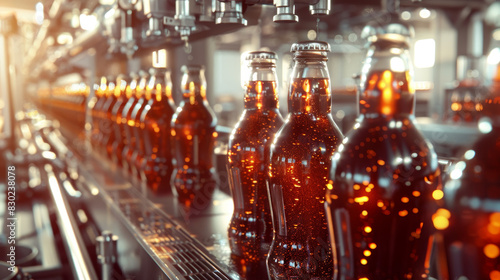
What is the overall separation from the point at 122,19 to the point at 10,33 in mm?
3159

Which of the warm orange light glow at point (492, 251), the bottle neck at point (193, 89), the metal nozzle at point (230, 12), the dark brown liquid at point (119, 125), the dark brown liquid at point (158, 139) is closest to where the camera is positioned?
the warm orange light glow at point (492, 251)

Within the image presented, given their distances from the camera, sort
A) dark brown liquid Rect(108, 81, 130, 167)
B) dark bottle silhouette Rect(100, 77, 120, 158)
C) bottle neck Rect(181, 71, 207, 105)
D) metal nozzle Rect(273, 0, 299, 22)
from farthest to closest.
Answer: dark bottle silhouette Rect(100, 77, 120, 158), dark brown liquid Rect(108, 81, 130, 167), bottle neck Rect(181, 71, 207, 105), metal nozzle Rect(273, 0, 299, 22)

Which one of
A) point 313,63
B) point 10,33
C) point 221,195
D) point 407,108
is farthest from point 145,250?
point 10,33

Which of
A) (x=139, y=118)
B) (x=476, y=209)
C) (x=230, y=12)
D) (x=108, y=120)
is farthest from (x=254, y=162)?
(x=108, y=120)

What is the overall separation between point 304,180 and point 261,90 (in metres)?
0.27

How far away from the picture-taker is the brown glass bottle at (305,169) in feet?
2.44

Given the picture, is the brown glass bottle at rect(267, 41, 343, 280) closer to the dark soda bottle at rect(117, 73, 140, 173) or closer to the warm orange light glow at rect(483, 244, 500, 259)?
the warm orange light glow at rect(483, 244, 500, 259)

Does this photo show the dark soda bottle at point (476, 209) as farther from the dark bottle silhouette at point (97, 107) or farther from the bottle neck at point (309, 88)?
the dark bottle silhouette at point (97, 107)

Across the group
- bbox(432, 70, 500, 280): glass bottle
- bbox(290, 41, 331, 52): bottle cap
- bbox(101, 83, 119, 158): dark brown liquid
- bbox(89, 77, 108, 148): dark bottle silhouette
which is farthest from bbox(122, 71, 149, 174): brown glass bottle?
bbox(432, 70, 500, 280): glass bottle

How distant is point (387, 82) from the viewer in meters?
0.57

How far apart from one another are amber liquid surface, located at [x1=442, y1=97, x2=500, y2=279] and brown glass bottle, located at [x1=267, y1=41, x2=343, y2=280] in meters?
0.27

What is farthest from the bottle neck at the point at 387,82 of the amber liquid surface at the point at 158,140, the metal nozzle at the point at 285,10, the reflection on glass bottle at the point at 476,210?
the amber liquid surface at the point at 158,140

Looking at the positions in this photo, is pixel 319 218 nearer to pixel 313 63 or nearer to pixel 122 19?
pixel 313 63

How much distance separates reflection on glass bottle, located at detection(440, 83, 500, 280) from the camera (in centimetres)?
46
